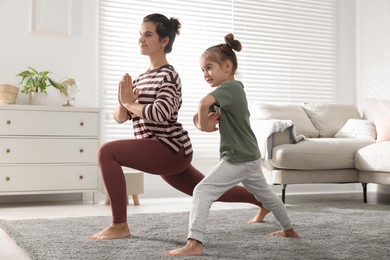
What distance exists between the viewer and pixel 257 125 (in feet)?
14.0

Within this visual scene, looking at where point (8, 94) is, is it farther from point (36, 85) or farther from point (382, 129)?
point (382, 129)

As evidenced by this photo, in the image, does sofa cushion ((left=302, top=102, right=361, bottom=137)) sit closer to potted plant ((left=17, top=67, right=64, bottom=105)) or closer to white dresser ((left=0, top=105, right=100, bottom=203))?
white dresser ((left=0, top=105, right=100, bottom=203))

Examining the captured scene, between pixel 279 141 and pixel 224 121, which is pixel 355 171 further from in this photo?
pixel 224 121

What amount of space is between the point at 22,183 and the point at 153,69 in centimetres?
195

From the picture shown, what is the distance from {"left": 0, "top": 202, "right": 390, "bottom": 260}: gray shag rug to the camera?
192 cm

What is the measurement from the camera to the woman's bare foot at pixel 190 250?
188 cm

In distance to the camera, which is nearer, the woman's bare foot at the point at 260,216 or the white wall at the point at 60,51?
the woman's bare foot at the point at 260,216

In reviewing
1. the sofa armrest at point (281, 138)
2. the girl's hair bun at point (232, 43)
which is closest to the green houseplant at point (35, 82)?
the sofa armrest at point (281, 138)

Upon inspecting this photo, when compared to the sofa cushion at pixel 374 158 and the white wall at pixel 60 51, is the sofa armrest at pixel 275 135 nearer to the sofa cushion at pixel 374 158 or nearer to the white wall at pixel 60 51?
the sofa cushion at pixel 374 158

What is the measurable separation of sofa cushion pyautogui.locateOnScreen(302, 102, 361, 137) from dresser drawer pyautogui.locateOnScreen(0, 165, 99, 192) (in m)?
2.04

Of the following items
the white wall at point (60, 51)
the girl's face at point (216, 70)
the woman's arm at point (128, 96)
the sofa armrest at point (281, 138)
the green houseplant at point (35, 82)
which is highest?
the white wall at point (60, 51)

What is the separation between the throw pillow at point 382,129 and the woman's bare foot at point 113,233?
2792mm

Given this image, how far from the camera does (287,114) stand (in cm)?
465

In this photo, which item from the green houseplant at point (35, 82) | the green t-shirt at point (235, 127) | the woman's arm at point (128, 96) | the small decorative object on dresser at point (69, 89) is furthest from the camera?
the small decorative object on dresser at point (69, 89)
